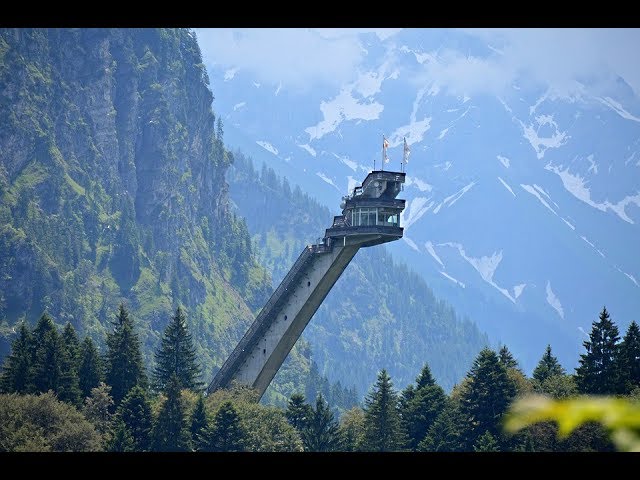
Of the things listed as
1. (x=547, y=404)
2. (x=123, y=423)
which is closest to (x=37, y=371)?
(x=123, y=423)

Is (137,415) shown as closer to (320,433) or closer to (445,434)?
(320,433)

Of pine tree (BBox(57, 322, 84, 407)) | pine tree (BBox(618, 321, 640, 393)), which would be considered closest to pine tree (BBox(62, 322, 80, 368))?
pine tree (BBox(57, 322, 84, 407))

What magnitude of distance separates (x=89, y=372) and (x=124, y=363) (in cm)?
317

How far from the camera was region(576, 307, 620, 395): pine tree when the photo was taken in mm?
102875

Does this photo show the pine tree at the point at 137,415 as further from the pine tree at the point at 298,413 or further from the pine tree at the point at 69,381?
the pine tree at the point at 298,413

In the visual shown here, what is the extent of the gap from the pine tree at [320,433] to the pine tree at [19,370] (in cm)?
2089

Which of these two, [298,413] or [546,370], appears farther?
[546,370]

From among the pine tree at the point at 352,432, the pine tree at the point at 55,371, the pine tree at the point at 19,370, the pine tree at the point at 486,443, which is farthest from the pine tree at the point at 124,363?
the pine tree at the point at 486,443

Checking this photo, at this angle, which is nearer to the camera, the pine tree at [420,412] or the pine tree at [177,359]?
the pine tree at [420,412]

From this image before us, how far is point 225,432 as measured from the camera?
333ft

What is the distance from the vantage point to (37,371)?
106875mm

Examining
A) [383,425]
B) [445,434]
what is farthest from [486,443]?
[383,425]

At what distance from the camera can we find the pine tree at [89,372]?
10962 centimetres
